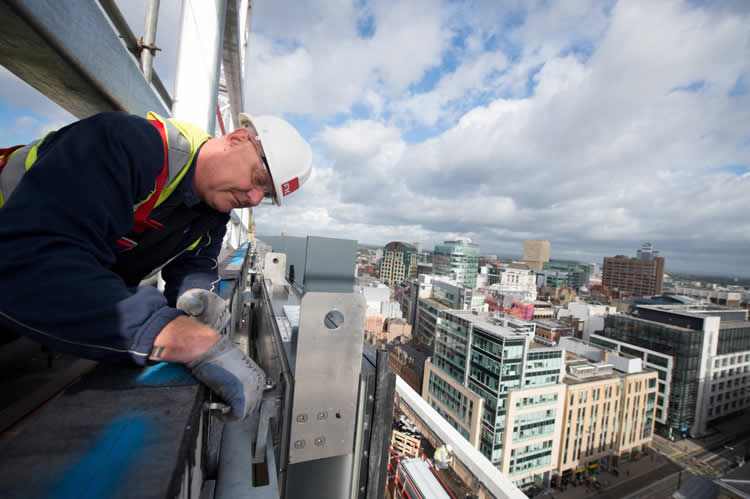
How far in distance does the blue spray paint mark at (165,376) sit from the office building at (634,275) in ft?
259

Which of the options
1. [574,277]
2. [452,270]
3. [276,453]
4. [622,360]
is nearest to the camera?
[276,453]

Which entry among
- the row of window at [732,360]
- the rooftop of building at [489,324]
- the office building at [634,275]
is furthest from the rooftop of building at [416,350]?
the office building at [634,275]

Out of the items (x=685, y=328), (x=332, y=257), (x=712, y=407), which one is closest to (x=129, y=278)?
(x=332, y=257)

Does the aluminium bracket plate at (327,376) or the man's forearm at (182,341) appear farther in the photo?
the aluminium bracket plate at (327,376)

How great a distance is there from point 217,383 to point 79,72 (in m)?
1.68

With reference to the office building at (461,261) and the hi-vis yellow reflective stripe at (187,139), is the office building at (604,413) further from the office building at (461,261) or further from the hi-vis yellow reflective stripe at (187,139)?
the office building at (461,261)

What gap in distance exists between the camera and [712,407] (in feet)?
81.5

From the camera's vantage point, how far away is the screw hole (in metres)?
0.88

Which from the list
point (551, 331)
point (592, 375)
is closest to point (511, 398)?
point (592, 375)

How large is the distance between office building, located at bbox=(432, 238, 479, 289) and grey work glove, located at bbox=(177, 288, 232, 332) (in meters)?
52.1

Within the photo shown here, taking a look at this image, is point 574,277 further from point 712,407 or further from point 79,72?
point 79,72

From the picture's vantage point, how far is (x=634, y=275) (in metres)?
69.9

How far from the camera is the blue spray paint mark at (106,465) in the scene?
0.40 meters

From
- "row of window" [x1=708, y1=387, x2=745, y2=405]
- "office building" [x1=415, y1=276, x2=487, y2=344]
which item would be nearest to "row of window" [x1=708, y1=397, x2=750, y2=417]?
"row of window" [x1=708, y1=387, x2=745, y2=405]
